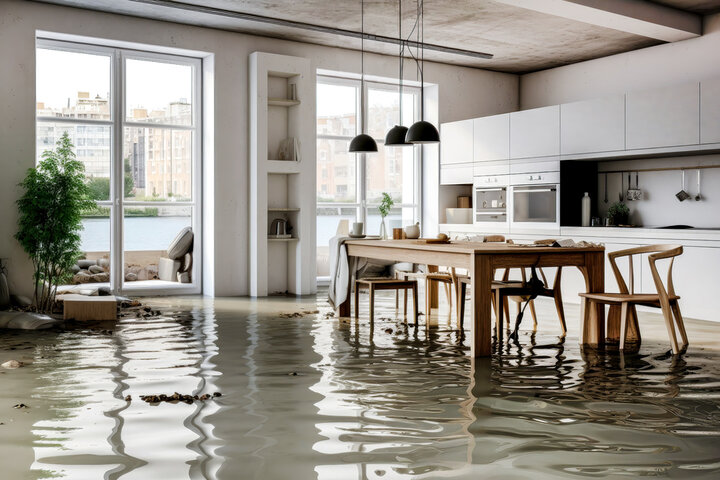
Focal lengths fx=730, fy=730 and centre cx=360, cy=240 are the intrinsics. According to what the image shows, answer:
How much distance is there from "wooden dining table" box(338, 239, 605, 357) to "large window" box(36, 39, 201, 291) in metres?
3.47

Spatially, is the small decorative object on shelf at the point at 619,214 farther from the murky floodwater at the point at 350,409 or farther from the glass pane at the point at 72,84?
the glass pane at the point at 72,84

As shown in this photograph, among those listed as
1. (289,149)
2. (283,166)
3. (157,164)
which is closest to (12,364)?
(157,164)

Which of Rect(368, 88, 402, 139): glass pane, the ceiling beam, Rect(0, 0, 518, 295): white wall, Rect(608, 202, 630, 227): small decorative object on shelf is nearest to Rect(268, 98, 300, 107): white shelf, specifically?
Rect(0, 0, 518, 295): white wall

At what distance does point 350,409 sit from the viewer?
11.7ft

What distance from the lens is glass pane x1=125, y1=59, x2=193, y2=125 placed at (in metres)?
8.41

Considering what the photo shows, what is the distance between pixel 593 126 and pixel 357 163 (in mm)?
3251

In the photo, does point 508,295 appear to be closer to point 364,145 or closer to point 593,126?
point 364,145

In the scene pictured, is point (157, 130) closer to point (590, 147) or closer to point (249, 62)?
point (249, 62)

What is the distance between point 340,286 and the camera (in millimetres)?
6824

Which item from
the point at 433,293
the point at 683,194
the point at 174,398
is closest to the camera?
the point at 174,398

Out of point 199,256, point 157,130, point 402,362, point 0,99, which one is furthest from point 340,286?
point 0,99

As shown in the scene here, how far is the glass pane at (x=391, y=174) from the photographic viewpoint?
A: 10117 millimetres

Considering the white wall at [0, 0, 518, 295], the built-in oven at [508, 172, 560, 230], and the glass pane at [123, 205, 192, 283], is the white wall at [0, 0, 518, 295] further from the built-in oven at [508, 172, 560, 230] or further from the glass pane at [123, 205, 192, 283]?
the built-in oven at [508, 172, 560, 230]

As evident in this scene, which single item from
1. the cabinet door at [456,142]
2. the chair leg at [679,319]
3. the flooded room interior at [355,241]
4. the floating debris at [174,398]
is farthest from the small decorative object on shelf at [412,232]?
the floating debris at [174,398]
